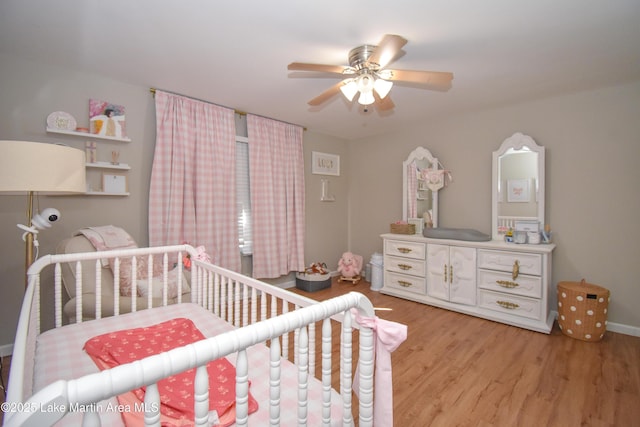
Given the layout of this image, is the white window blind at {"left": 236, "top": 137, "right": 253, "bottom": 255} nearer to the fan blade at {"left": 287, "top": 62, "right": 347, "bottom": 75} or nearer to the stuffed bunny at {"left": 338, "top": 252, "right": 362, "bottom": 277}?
the stuffed bunny at {"left": 338, "top": 252, "right": 362, "bottom": 277}

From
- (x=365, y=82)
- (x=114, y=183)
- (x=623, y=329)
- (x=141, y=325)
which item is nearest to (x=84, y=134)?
(x=114, y=183)

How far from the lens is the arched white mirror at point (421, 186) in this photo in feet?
12.0

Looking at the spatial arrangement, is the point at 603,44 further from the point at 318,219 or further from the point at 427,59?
the point at 318,219

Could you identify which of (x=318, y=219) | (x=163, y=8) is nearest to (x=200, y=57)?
(x=163, y=8)

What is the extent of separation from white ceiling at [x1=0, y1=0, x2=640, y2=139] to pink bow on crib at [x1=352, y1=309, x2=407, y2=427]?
1560 millimetres

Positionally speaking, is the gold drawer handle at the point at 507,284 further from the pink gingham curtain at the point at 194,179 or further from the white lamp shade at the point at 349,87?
A: the pink gingham curtain at the point at 194,179

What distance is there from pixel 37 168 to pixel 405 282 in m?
3.30

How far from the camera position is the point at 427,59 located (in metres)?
2.14

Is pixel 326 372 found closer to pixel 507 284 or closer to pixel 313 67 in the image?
Result: pixel 313 67

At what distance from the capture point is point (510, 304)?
2.77 metres

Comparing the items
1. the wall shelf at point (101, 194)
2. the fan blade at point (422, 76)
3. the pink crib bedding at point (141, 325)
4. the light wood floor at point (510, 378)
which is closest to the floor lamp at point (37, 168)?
the pink crib bedding at point (141, 325)

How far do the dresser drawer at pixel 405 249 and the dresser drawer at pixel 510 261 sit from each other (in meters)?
0.61

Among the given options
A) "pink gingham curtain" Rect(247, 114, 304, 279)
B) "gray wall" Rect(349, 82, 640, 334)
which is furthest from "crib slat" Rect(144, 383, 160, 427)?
"gray wall" Rect(349, 82, 640, 334)

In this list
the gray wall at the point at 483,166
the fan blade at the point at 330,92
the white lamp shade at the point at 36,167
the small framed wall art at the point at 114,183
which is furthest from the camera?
the small framed wall art at the point at 114,183
